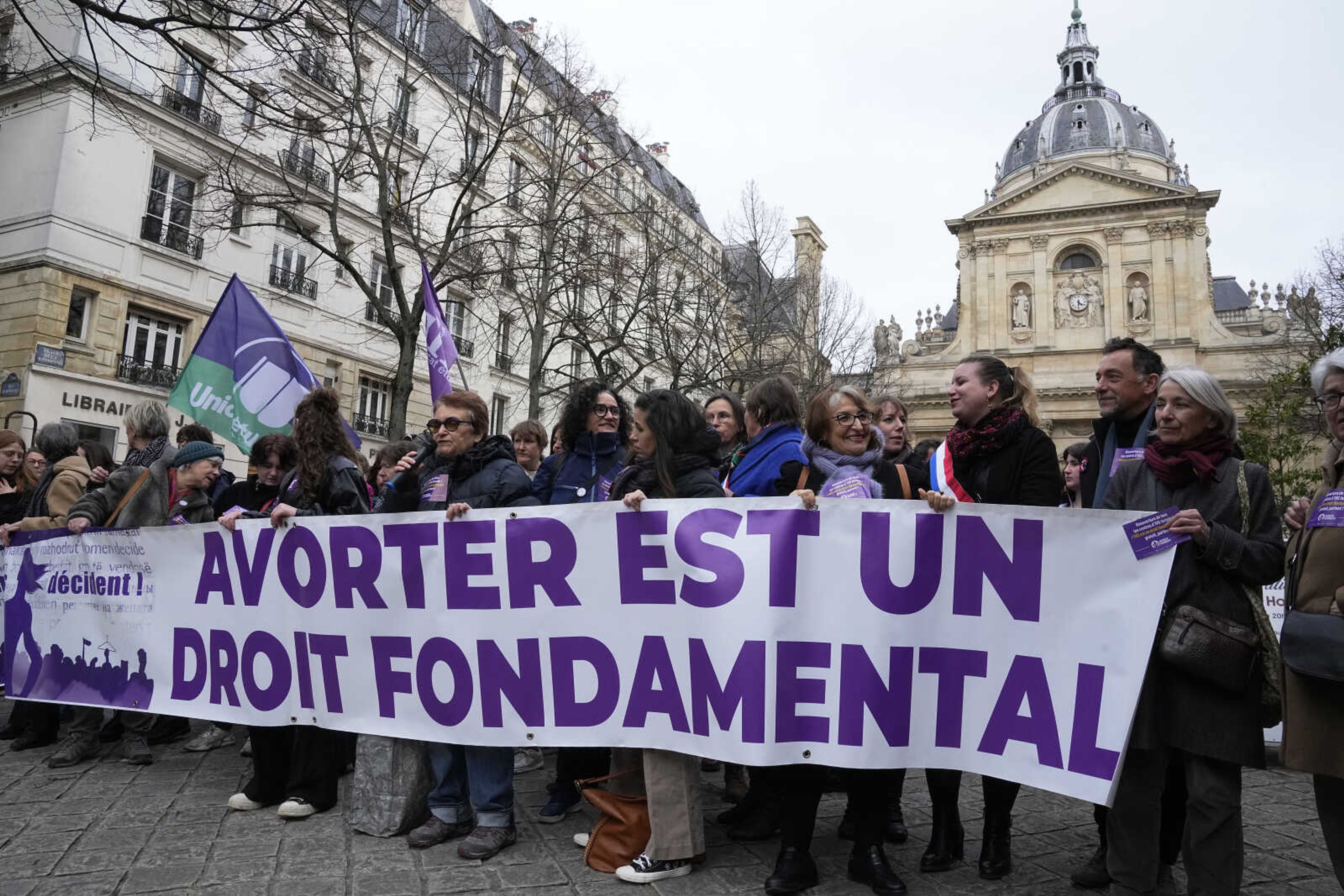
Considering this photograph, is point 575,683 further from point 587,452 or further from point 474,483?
point 587,452

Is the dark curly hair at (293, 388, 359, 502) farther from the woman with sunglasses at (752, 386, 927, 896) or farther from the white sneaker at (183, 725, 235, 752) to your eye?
the woman with sunglasses at (752, 386, 927, 896)

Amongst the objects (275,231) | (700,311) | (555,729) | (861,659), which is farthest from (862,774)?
(275,231)

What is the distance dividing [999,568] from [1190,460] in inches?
30.8

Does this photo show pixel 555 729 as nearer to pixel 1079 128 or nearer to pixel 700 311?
pixel 700 311

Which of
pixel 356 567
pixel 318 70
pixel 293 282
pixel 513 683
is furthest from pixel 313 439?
pixel 293 282

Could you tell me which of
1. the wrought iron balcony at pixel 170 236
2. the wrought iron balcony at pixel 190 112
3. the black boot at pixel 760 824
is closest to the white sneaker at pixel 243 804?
the black boot at pixel 760 824

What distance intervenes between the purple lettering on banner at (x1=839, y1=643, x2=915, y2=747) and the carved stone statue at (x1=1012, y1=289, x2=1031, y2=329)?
158 feet

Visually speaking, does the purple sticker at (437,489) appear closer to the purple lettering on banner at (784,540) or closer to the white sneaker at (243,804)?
the purple lettering on banner at (784,540)

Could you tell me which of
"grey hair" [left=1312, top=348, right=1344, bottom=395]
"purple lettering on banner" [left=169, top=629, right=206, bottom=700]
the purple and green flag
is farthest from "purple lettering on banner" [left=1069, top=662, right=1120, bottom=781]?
the purple and green flag

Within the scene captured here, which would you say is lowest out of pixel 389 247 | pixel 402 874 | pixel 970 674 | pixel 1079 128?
pixel 402 874

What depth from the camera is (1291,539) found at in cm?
296

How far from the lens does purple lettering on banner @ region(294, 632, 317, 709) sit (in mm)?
4137

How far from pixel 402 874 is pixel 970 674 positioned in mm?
2397

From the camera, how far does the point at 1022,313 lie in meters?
47.0
